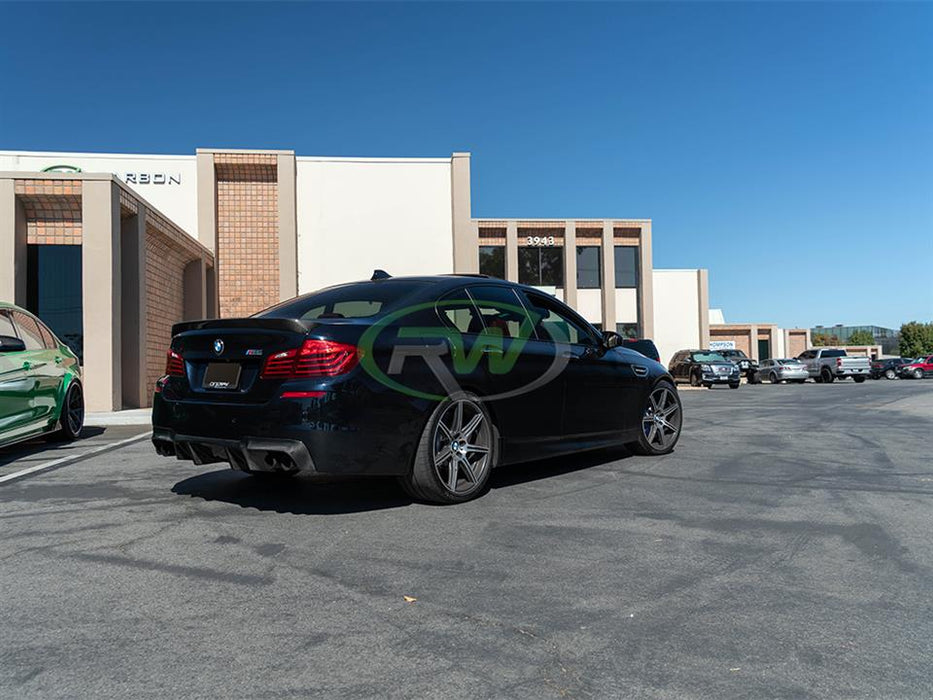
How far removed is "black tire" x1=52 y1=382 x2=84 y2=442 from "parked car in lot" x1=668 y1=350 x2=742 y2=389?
24644 millimetres

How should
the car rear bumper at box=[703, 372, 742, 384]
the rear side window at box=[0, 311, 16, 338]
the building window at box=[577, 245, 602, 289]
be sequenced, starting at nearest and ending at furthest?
the rear side window at box=[0, 311, 16, 338] < the car rear bumper at box=[703, 372, 742, 384] < the building window at box=[577, 245, 602, 289]

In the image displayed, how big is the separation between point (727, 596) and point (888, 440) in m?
6.22

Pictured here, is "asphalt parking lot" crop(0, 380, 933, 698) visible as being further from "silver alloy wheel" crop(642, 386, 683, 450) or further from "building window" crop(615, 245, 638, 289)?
"building window" crop(615, 245, 638, 289)

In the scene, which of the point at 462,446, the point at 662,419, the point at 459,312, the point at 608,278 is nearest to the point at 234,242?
the point at 662,419

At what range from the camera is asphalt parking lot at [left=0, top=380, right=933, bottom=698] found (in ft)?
7.46

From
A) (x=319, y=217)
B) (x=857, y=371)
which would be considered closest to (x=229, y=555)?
(x=319, y=217)

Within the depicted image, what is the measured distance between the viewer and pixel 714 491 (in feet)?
16.6

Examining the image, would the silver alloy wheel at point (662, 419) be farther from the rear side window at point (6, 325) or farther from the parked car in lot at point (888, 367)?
the parked car in lot at point (888, 367)

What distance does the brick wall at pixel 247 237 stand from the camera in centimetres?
2217

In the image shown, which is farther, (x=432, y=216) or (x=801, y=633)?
(x=432, y=216)

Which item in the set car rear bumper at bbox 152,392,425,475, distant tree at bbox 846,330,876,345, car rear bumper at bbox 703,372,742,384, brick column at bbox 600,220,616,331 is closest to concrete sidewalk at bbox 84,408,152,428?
car rear bumper at bbox 152,392,425,475

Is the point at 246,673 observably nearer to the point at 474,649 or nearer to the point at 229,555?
the point at 474,649

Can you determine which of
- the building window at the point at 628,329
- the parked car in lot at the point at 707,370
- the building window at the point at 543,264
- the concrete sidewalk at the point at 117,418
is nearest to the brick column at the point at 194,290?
the concrete sidewalk at the point at 117,418

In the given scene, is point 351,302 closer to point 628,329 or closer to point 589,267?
point 589,267
